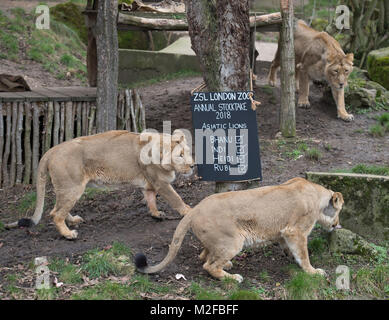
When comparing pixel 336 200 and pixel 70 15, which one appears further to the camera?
pixel 70 15

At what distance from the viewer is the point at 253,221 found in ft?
21.2

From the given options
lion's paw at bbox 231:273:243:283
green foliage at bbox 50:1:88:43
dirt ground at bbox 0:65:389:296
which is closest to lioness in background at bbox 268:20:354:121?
dirt ground at bbox 0:65:389:296

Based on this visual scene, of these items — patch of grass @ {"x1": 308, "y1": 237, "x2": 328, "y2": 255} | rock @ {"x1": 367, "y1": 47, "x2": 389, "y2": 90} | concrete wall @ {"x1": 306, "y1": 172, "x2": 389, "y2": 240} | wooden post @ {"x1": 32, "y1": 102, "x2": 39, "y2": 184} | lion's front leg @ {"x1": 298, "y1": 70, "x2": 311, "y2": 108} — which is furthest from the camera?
rock @ {"x1": 367, "y1": 47, "x2": 389, "y2": 90}

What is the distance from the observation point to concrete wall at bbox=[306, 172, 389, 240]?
7.52m

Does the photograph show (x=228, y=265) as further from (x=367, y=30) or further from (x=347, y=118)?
(x=367, y=30)

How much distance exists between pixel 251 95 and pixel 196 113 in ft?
2.29

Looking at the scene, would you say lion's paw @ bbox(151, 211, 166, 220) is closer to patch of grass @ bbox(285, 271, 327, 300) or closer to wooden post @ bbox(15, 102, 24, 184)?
patch of grass @ bbox(285, 271, 327, 300)

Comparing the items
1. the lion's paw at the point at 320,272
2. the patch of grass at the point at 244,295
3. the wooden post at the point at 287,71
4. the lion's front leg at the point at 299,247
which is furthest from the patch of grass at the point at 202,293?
the wooden post at the point at 287,71

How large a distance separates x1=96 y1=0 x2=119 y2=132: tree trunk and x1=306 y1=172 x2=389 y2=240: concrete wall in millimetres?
3868

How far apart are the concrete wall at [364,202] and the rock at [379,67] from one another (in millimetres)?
7934

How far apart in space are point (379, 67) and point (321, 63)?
351 centimetres

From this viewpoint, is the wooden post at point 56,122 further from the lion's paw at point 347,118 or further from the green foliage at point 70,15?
the green foliage at point 70,15

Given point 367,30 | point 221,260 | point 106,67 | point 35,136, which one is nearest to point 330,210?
point 221,260

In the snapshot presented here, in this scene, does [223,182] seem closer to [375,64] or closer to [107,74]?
[107,74]
